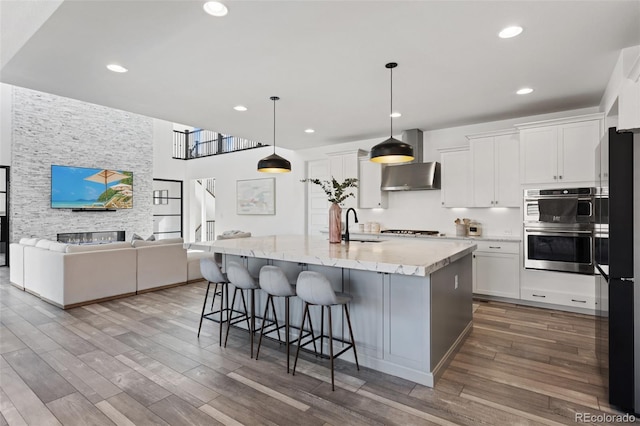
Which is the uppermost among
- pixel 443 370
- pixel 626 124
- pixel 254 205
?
pixel 626 124

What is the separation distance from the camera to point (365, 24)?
256 cm

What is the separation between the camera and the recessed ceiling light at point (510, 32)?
2604mm

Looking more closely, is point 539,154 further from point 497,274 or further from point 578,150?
point 497,274

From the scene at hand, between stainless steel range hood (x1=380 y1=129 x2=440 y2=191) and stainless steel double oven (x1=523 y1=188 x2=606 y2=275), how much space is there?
137 cm

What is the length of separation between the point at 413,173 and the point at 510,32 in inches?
122

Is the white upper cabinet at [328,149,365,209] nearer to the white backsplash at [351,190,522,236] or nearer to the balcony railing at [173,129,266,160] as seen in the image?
the white backsplash at [351,190,522,236]

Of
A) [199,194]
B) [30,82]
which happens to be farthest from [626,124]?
[199,194]

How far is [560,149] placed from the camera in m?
4.35

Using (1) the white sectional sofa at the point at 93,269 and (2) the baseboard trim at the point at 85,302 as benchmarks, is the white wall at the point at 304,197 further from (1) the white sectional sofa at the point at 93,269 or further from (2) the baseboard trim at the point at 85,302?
(2) the baseboard trim at the point at 85,302

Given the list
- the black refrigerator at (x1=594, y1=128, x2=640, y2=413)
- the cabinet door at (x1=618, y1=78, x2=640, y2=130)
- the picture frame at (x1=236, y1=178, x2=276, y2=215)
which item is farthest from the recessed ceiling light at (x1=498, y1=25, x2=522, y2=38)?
the picture frame at (x1=236, y1=178, x2=276, y2=215)

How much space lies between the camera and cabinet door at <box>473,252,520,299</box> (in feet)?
15.3

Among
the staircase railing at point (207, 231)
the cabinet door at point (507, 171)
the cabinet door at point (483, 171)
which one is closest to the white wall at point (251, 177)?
the staircase railing at point (207, 231)

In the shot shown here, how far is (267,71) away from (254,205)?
5.23 meters

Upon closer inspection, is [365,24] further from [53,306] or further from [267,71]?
[53,306]
